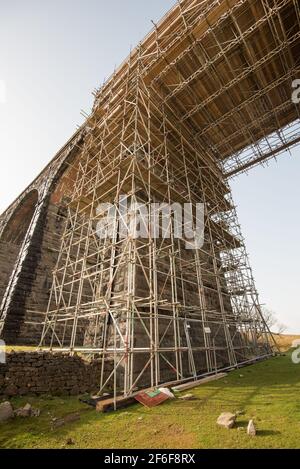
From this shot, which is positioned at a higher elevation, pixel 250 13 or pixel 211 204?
pixel 250 13

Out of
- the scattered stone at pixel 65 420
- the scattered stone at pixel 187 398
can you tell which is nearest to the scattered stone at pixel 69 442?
the scattered stone at pixel 65 420

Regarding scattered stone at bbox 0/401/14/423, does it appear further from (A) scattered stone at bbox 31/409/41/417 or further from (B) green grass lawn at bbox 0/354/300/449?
(A) scattered stone at bbox 31/409/41/417

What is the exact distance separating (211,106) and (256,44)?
2.99m

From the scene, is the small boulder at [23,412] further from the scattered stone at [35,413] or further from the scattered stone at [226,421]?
the scattered stone at [226,421]

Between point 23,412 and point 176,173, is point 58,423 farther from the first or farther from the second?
point 176,173

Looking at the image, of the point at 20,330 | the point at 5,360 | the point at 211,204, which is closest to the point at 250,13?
the point at 211,204

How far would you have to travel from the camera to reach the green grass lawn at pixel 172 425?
3.39 m

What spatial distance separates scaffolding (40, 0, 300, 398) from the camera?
329 inches

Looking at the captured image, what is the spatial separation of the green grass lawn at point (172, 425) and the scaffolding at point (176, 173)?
1904 millimetres

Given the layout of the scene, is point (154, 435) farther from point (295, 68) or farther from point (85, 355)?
point (295, 68)

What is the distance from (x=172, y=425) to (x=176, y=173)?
442 inches

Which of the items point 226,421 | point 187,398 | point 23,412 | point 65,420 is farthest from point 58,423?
point 226,421

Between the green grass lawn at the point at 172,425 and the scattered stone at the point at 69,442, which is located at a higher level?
the green grass lawn at the point at 172,425

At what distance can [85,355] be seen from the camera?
7.02 metres
